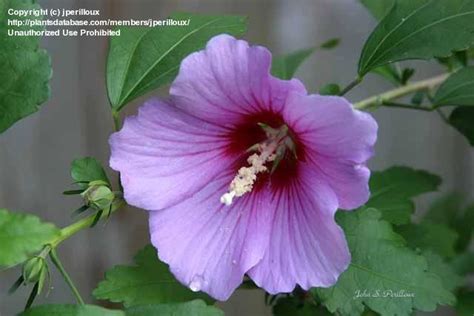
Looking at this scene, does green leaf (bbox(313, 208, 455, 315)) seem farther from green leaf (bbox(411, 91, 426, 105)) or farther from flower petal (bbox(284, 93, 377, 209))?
green leaf (bbox(411, 91, 426, 105))

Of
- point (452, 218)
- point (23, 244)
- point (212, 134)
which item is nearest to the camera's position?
point (23, 244)

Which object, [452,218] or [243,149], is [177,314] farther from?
[452,218]

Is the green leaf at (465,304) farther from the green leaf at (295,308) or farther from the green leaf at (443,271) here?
the green leaf at (295,308)

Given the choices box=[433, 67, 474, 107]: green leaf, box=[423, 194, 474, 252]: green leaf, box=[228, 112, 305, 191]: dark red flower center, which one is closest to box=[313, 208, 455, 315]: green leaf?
box=[228, 112, 305, 191]: dark red flower center

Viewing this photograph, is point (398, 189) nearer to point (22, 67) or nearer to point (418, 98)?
point (418, 98)

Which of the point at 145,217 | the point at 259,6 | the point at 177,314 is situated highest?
the point at 259,6

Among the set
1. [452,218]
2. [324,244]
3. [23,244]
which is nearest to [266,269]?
[324,244]

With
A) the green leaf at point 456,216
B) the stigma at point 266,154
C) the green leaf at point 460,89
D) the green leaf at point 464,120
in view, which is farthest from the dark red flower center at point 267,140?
the green leaf at point 456,216
